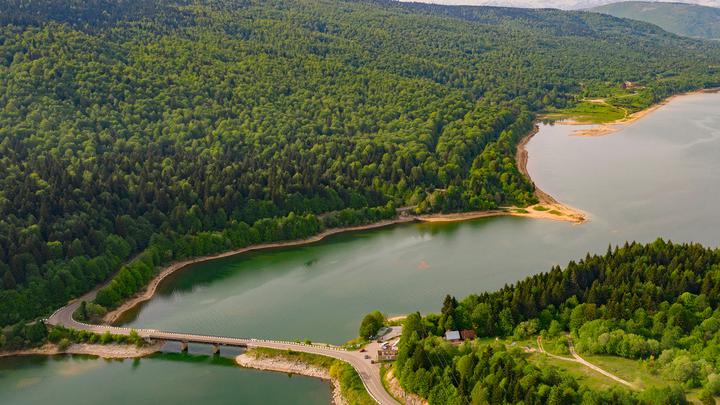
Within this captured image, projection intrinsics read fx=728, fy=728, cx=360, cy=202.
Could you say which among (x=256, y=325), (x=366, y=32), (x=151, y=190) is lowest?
(x=256, y=325)

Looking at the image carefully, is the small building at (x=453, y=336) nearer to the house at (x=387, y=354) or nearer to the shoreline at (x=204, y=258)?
the house at (x=387, y=354)

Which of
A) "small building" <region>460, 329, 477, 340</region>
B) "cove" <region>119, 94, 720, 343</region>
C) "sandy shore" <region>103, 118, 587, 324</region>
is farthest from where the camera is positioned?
"sandy shore" <region>103, 118, 587, 324</region>

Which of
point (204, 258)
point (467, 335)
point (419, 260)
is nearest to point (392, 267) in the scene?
point (419, 260)

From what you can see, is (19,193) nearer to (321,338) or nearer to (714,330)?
(321,338)

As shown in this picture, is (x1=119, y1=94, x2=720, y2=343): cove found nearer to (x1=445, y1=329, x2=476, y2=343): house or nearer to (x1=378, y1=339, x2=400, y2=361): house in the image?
(x1=378, y1=339, x2=400, y2=361): house

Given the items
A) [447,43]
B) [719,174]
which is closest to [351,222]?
[719,174]

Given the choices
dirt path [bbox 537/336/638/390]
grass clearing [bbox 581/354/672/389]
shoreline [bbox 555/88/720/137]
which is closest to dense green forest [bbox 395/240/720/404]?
grass clearing [bbox 581/354/672/389]

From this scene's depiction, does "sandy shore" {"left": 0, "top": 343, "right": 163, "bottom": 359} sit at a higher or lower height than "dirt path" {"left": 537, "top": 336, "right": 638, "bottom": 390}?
lower

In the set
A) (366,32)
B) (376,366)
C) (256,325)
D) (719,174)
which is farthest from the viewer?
(366,32)

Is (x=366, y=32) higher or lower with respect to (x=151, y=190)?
higher
